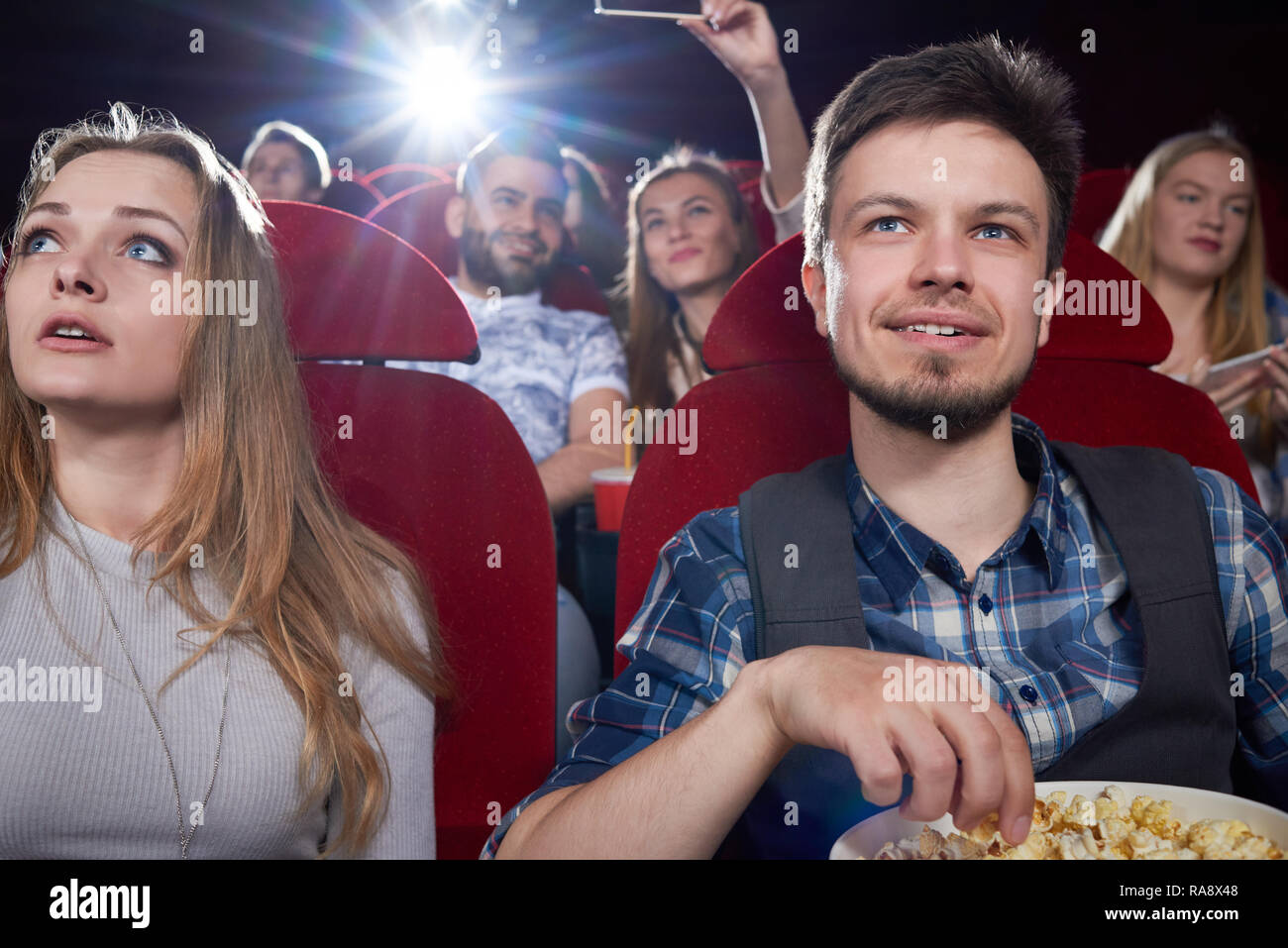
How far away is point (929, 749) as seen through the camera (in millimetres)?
550

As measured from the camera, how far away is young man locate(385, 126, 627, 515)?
1917 mm

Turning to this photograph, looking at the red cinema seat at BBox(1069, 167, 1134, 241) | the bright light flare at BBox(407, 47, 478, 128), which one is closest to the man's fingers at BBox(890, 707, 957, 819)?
the red cinema seat at BBox(1069, 167, 1134, 241)

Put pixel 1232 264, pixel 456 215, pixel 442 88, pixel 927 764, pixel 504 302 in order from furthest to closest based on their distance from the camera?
pixel 442 88 < pixel 456 215 < pixel 504 302 < pixel 1232 264 < pixel 927 764

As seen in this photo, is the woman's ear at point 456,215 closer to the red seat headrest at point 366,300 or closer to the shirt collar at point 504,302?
the shirt collar at point 504,302

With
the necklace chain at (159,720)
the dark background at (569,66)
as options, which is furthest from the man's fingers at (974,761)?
the dark background at (569,66)

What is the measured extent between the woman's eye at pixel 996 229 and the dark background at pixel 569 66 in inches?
9.4

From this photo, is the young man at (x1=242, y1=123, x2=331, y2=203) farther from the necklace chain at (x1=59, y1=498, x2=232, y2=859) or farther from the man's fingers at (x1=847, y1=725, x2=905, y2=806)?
the man's fingers at (x1=847, y1=725, x2=905, y2=806)

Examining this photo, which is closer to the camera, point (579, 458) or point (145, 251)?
point (145, 251)

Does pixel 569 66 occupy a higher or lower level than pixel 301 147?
higher

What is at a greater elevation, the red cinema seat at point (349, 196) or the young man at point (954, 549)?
the red cinema seat at point (349, 196)

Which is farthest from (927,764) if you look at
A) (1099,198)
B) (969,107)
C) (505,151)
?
(505,151)

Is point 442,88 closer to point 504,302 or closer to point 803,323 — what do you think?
point 504,302

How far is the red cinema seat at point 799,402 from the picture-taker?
917 mm

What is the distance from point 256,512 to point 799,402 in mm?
518
